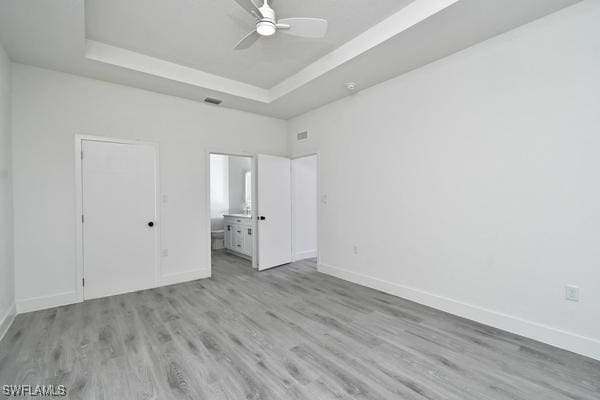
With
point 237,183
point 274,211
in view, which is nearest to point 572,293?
point 274,211

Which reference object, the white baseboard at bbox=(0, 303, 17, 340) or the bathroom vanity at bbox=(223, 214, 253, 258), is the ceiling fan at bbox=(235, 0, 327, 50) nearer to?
the white baseboard at bbox=(0, 303, 17, 340)

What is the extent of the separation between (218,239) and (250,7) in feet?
18.4

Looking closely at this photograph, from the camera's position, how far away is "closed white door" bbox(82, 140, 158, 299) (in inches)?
140

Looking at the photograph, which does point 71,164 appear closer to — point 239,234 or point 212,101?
point 212,101

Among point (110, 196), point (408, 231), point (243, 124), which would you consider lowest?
point (408, 231)

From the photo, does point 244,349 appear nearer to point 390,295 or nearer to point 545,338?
point 390,295

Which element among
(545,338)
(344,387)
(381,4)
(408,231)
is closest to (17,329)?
(344,387)

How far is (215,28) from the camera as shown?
9.40ft

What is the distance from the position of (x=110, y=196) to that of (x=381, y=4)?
3.88 metres

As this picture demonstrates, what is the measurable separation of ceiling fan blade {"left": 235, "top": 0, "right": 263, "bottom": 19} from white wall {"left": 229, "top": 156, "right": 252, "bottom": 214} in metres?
5.11

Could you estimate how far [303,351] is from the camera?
233 centimetres

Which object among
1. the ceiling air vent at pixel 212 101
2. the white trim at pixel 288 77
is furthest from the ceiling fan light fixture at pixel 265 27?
the ceiling air vent at pixel 212 101

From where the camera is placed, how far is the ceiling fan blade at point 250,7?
6.64 ft

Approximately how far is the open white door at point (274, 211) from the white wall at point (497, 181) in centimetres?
166
